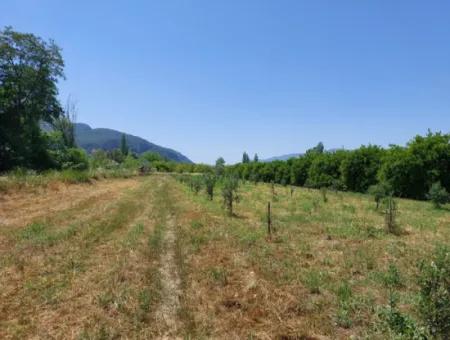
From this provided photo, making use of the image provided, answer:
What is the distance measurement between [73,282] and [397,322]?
537 centimetres

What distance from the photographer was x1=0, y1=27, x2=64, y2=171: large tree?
29875 millimetres

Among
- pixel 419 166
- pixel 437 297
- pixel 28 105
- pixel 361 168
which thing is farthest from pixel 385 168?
pixel 28 105

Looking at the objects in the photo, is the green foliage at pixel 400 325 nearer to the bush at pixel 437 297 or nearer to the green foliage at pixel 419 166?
the bush at pixel 437 297

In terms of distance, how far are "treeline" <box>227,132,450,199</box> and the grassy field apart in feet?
30.4

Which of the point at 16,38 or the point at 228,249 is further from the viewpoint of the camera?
the point at 16,38

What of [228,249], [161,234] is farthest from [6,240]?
[228,249]

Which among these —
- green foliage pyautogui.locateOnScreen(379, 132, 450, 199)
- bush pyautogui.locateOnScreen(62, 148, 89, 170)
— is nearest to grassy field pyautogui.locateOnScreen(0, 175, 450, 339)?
green foliage pyautogui.locateOnScreen(379, 132, 450, 199)

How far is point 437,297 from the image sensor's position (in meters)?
3.42

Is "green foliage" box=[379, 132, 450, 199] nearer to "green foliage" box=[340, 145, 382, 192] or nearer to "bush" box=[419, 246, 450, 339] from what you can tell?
"green foliage" box=[340, 145, 382, 192]

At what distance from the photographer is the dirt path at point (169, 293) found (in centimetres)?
471

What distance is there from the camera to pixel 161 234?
10.3 metres

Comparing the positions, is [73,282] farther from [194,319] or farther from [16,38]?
[16,38]

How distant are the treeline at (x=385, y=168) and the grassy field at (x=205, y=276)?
30.4 feet

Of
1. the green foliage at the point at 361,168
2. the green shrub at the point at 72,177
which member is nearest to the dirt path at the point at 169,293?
the green shrub at the point at 72,177
